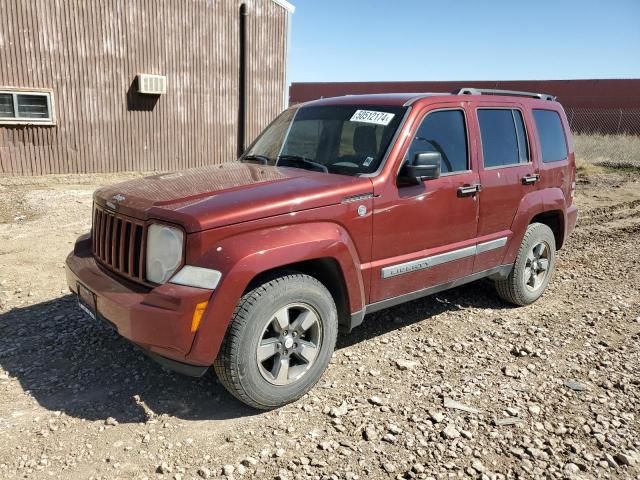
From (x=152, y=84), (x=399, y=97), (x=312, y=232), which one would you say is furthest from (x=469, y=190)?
(x=152, y=84)

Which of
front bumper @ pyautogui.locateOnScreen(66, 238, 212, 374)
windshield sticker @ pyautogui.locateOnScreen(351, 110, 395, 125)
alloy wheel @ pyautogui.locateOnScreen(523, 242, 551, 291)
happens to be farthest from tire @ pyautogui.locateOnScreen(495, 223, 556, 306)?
front bumper @ pyautogui.locateOnScreen(66, 238, 212, 374)

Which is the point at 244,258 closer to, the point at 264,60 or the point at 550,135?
the point at 550,135

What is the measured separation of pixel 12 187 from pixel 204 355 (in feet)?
32.3

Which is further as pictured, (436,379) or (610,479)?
(436,379)

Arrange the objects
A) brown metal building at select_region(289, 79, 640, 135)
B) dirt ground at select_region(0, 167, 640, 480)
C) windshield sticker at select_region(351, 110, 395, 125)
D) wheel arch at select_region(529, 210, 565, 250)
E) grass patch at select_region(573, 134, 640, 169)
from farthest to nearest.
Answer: brown metal building at select_region(289, 79, 640, 135) → grass patch at select_region(573, 134, 640, 169) → wheel arch at select_region(529, 210, 565, 250) → windshield sticker at select_region(351, 110, 395, 125) → dirt ground at select_region(0, 167, 640, 480)

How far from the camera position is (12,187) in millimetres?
10766

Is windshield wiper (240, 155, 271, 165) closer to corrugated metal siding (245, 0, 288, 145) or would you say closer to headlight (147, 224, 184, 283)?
headlight (147, 224, 184, 283)

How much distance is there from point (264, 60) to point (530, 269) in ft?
37.9

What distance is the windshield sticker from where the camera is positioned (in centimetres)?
392

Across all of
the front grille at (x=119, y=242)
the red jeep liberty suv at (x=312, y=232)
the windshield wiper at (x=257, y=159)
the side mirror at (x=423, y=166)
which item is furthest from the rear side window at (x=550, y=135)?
the front grille at (x=119, y=242)

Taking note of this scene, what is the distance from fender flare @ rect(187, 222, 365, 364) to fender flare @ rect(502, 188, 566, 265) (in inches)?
87.1

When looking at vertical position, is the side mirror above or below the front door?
above

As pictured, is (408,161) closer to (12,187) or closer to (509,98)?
(509,98)

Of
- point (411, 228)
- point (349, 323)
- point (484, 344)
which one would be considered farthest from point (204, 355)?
point (484, 344)
